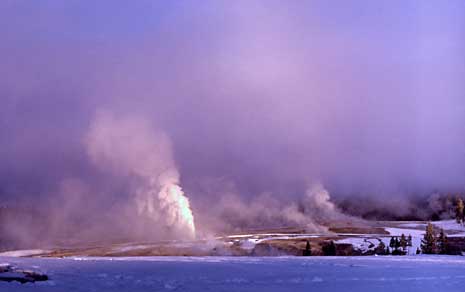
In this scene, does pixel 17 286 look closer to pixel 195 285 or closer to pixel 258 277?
pixel 195 285

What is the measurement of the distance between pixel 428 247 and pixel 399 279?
116 meters

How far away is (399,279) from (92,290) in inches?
1757

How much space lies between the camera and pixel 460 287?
250 ft

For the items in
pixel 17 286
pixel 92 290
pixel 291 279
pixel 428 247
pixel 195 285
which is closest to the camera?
pixel 92 290

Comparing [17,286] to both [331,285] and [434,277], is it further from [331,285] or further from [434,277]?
[434,277]

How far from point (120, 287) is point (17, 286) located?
17.5 m

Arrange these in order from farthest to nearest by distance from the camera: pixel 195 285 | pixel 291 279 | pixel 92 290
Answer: pixel 291 279 → pixel 195 285 → pixel 92 290

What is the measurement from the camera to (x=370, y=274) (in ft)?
328

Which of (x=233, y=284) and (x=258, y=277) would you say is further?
(x=258, y=277)

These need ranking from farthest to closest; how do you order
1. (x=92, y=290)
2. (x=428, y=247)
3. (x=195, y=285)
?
(x=428, y=247)
(x=195, y=285)
(x=92, y=290)

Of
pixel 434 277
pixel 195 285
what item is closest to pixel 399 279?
pixel 434 277

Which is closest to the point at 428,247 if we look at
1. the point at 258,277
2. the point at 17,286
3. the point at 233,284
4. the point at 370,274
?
the point at 370,274

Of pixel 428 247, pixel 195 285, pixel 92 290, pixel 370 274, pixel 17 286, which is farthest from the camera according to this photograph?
pixel 428 247

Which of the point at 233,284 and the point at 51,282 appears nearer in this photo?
the point at 233,284
